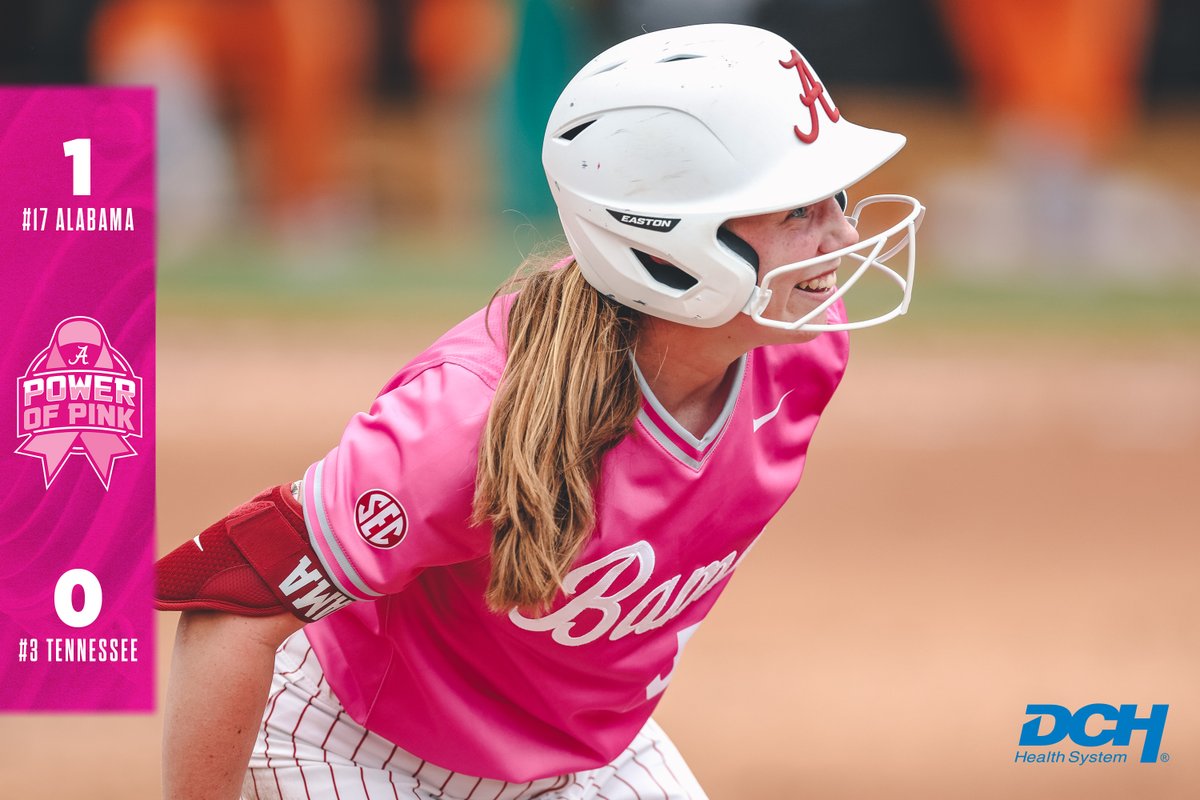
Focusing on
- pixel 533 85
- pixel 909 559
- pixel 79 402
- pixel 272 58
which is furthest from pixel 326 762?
pixel 272 58

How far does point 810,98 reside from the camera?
2494 millimetres

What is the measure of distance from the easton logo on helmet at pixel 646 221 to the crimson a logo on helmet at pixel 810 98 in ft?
0.77

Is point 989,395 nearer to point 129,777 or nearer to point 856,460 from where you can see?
point 856,460

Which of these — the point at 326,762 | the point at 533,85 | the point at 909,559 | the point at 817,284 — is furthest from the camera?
the point at 533,85

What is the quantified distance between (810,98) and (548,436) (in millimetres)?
670

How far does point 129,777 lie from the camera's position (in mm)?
4844

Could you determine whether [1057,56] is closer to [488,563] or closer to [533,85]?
[533,85]

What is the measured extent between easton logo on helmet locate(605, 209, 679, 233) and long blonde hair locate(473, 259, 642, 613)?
0.15m

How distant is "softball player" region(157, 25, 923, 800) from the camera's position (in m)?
2.31

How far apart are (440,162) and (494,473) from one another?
1434 centimetres

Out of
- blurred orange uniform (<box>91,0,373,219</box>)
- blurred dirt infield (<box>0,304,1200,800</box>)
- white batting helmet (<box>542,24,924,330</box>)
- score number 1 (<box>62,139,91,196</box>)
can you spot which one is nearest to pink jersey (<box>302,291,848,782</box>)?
white batting helmet (<box>542,24,924,330</box>)

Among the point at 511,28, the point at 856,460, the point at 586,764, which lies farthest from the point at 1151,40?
the point at 586,764

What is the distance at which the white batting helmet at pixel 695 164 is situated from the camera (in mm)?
2402

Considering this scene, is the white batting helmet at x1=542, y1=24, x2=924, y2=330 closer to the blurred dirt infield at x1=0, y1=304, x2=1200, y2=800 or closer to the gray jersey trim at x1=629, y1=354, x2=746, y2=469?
the gray jersey trim at x1=629, y1=354, x2=746, y2=469
